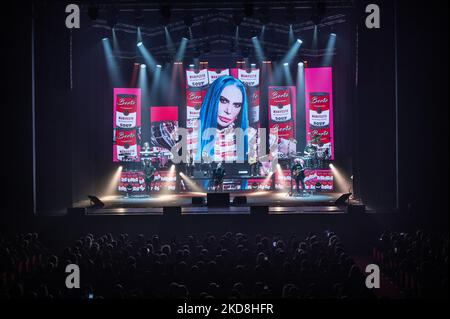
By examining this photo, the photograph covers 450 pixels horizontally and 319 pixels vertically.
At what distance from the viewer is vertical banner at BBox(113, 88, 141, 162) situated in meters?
24.0

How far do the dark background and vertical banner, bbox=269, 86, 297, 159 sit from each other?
5250mm

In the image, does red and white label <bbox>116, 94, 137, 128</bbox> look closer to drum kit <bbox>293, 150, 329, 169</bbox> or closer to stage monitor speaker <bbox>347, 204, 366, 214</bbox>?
drum kit <bbox>293, 150, 329, 169</bbox>

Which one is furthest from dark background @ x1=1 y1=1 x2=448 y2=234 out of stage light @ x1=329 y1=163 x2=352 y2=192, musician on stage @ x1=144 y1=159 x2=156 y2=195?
stage light @ x1=329 y1=163 x2=352 y2=192

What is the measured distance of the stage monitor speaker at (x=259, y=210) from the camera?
15203 millimetres

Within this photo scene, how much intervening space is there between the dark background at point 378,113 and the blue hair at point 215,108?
6734 mm

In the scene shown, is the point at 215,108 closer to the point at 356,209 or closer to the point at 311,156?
the point at 311,156

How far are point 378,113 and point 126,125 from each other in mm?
12389

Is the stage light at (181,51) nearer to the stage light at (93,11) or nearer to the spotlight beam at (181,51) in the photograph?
the spotlight beam at (181,51)

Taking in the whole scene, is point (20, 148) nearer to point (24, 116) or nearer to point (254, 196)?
point (24, 116)

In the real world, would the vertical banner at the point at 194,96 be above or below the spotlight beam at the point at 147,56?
below

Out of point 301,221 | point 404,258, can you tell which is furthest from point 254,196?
point 404,258

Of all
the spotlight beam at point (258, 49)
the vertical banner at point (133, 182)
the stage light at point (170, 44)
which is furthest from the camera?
the vertical banner at point (133, 182)

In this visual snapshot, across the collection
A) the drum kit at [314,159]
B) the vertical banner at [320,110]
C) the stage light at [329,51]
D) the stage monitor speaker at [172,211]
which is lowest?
the stage monitor speaker at [172,211]

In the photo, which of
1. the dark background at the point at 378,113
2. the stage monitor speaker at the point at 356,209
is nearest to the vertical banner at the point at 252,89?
the dark background at the point at 378,113
